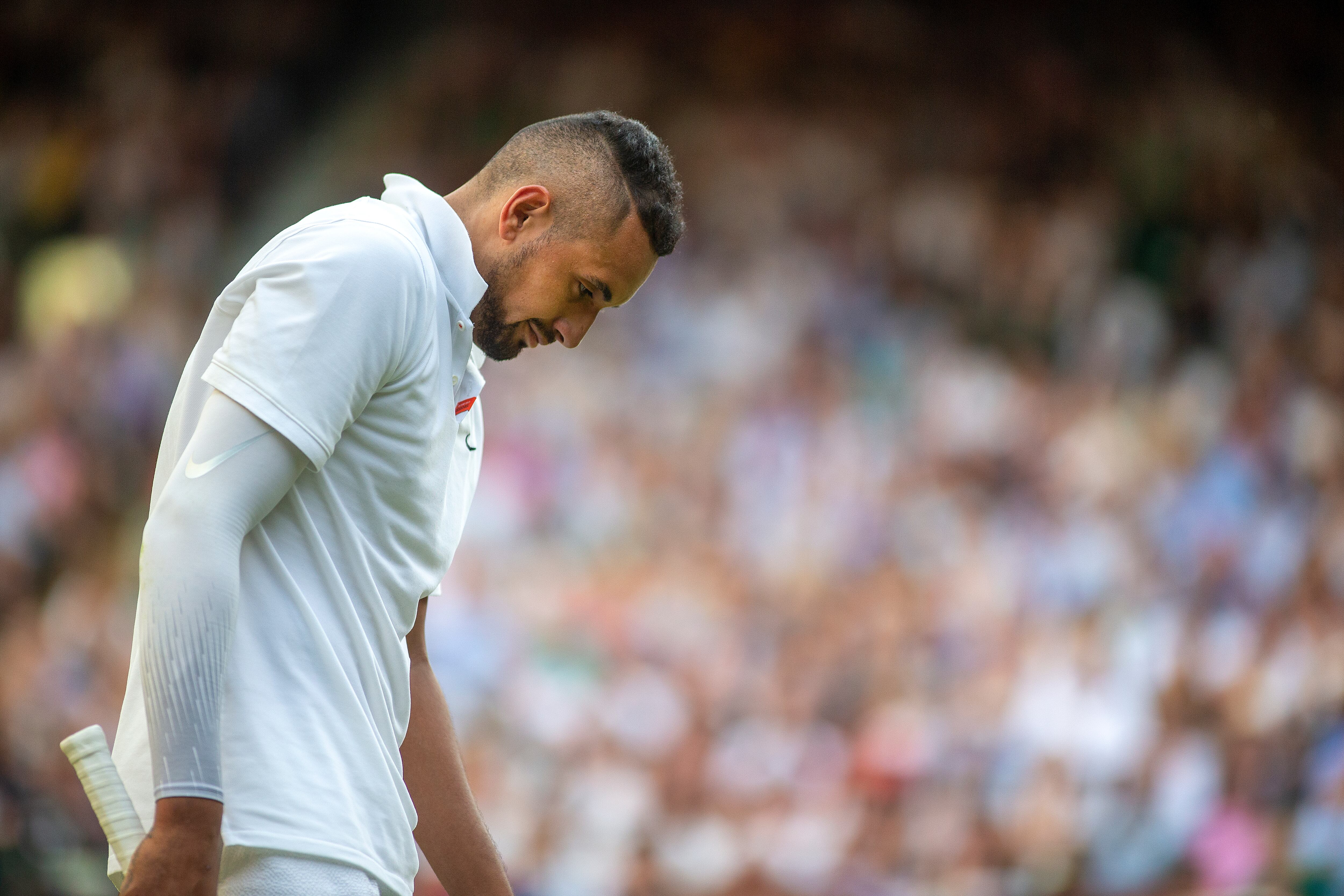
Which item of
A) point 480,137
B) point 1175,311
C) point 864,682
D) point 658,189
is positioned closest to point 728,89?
point 480,137

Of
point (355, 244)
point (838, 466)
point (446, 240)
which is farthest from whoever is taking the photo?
point (838, 466)

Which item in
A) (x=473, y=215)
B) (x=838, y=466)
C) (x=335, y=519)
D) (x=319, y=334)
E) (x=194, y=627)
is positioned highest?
(x=838, y=466)

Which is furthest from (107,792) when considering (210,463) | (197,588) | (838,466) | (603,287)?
(838,466)

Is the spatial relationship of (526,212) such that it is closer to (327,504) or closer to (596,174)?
(596,174)

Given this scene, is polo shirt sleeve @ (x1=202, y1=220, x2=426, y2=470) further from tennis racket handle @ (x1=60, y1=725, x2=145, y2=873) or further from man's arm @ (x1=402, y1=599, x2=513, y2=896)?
man's arm @ (x1=402, y1=599, x2=513, y2=896)

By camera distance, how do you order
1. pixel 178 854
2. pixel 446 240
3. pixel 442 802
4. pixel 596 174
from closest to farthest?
pixel 178 854 → pixel 446 240 → pixel 596 174 → pixel 442 802

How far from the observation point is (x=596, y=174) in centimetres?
194

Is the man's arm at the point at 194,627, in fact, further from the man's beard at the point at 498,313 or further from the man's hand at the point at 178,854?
the man's beard at the point at 498,313

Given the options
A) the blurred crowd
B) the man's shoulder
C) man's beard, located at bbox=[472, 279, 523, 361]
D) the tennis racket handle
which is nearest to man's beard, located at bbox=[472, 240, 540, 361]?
man's beard, located at bbox=[472, 279, 523, 361]

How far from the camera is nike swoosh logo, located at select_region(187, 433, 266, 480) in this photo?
1.54m

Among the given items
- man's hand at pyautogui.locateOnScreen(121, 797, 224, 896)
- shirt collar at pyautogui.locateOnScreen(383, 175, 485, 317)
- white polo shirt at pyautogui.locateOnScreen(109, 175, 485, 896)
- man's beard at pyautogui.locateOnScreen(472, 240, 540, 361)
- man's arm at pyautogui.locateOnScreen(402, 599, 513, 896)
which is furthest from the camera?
man's arm at pyautogui.locateOnScreen(402, 599, 513, 896)

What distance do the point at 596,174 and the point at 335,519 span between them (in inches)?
23.0

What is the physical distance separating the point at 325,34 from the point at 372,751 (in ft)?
34.9

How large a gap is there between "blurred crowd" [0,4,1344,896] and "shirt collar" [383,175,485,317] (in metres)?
4.48
